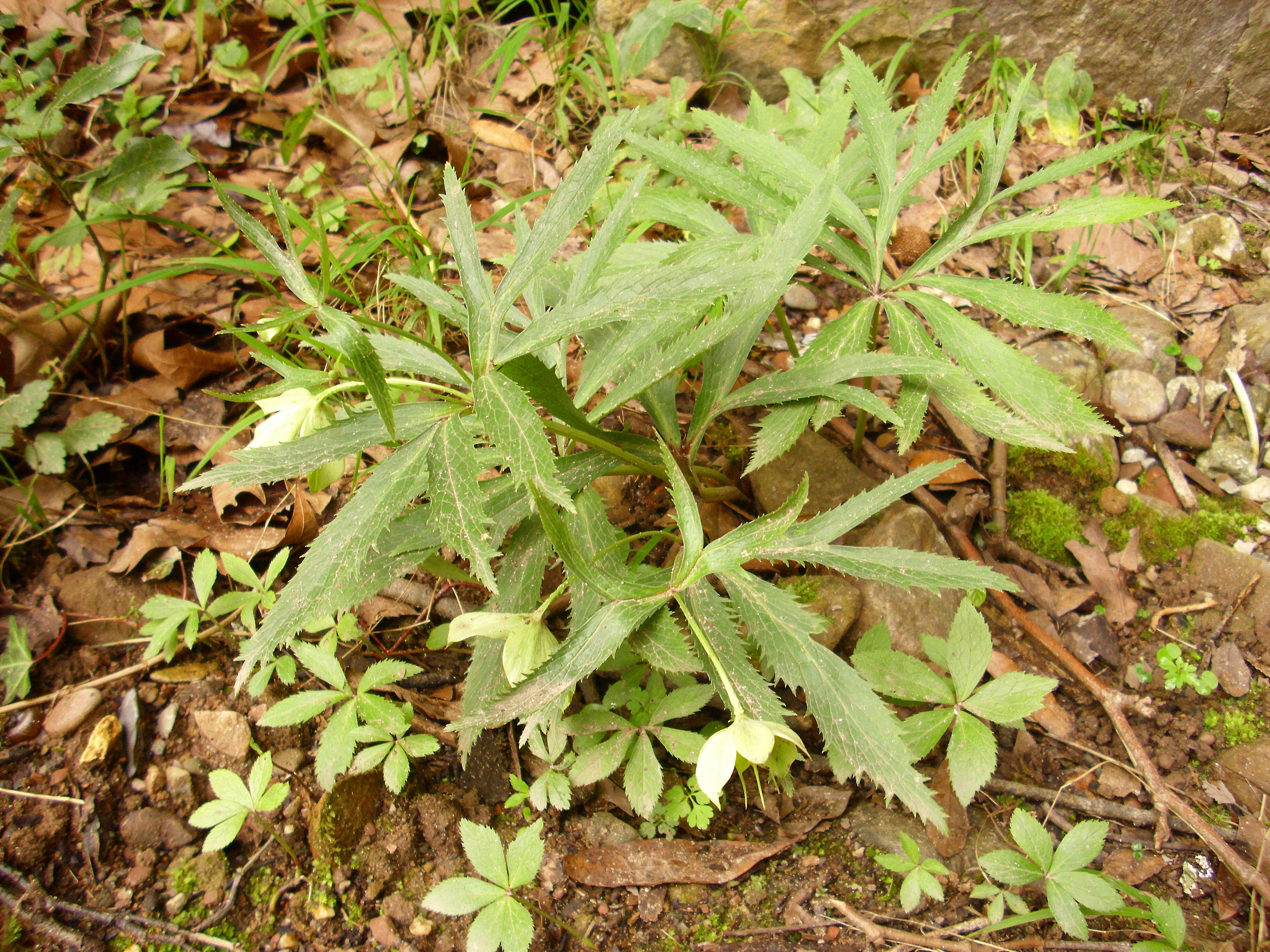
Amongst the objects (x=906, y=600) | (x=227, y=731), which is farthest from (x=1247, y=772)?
(x=227, y=731)

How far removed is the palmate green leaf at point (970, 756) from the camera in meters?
1.52

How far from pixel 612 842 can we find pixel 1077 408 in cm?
140

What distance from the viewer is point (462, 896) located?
1.43m

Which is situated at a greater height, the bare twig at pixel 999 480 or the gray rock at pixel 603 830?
the bare twig at pixel 999 480

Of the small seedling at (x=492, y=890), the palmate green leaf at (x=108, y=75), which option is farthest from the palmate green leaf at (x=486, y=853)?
the palmate green leaf at (x=108, y=75)

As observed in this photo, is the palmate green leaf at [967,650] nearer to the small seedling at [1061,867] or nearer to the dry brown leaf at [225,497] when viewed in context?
the small seedling at [1061,867]

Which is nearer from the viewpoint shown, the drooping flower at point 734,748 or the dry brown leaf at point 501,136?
the drooping flower at point 734,748

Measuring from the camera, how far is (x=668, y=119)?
287 centimetres

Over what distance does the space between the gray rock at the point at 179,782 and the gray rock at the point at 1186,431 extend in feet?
9.38

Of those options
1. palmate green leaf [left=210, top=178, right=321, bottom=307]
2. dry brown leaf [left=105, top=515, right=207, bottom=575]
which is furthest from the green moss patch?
dry brown leaf [left=105, top=515, right=207, bottom=575]

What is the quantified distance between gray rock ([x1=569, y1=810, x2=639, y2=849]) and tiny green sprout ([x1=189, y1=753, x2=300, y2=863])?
0.64 m

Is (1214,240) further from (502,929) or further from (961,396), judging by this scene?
(502,929)

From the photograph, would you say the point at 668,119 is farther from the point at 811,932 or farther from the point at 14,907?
the point at 14,907

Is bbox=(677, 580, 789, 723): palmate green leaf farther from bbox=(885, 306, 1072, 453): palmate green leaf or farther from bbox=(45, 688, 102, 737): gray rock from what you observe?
bbox=(45, 688, 102, 737): gray rock
